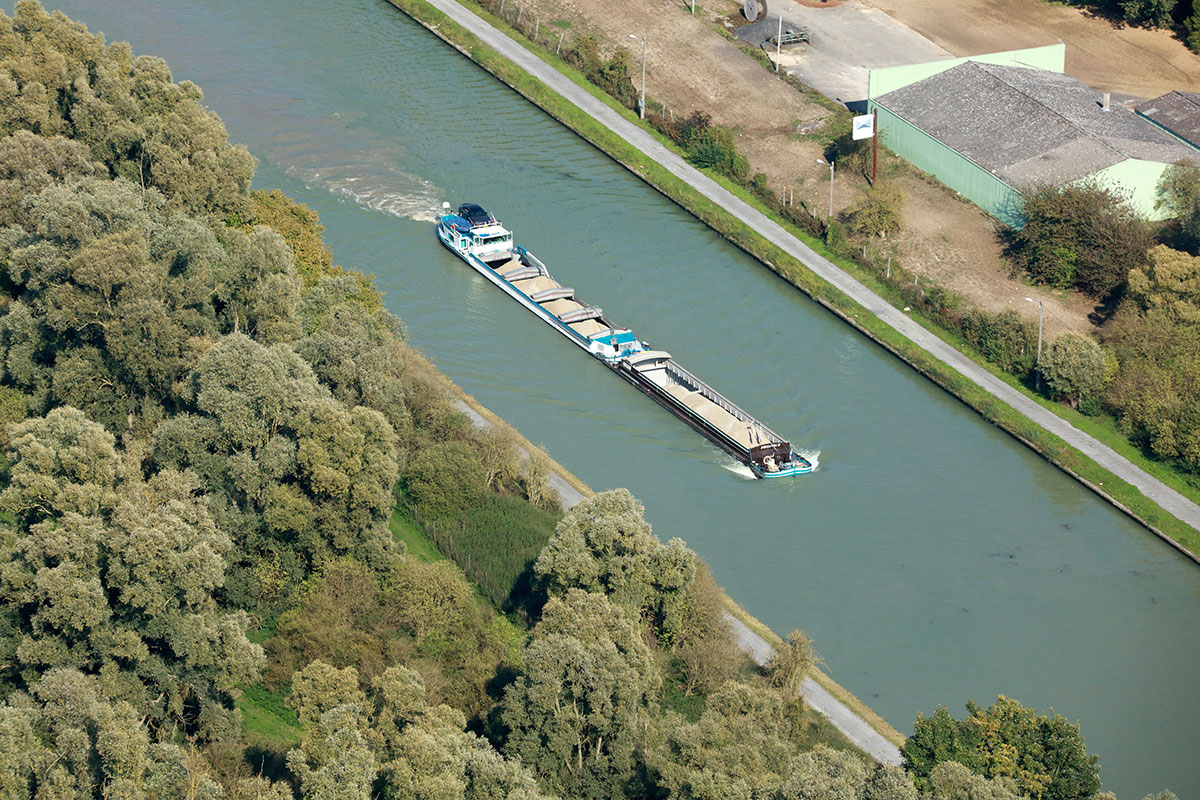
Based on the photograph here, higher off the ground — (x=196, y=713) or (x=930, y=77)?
(x=930, y=77)

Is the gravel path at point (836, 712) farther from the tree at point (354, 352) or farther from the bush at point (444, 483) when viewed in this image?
the tree at point (354, 352)

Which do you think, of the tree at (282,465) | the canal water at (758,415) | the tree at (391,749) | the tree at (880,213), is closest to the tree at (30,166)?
the canal water at (758,415)

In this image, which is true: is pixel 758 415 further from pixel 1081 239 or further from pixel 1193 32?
pixel 1193 32

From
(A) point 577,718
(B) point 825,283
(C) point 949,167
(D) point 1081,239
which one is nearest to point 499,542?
(A) point 577,718

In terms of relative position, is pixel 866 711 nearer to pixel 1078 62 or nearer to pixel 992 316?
pixel 992 316

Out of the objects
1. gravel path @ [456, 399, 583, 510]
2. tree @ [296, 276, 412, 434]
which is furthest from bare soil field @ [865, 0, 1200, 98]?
tree @ [296, 276, 412, 434]

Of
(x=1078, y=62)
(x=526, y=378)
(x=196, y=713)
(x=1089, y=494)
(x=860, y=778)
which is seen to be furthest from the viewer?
(x=1078, y=62)

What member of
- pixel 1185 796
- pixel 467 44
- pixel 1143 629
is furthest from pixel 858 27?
pixel 1185 796
